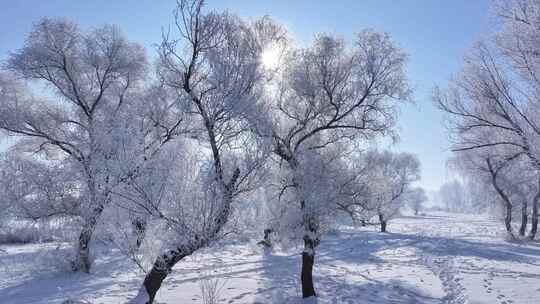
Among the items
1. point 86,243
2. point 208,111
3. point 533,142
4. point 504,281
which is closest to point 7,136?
point 86,243

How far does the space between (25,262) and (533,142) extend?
1748cm

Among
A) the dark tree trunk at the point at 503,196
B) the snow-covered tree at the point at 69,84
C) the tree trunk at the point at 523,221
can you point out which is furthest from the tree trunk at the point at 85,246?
the tree trunk at the point at 523,221

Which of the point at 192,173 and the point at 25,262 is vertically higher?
the point at 192,173

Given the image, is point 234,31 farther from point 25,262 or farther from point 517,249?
point 517,249

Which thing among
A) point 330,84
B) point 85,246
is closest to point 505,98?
point 330,84

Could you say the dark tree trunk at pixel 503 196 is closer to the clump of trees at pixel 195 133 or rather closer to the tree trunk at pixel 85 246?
the clump of trees at pixel 195 133

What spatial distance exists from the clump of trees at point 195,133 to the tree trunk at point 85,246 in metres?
0.08

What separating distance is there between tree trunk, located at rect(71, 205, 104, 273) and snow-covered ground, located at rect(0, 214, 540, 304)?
46 centimetres

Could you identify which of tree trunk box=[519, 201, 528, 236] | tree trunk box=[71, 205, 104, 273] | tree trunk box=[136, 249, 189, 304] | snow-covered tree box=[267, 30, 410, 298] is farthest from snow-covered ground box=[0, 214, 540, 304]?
tree trunk box=[519, 201, 528, 236]

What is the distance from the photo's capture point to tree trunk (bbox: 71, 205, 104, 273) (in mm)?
10066

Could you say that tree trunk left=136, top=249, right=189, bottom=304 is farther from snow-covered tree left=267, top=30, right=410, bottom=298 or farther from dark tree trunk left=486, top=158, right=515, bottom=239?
dark tree trunk left=486, top=158, right=515, bottom=239

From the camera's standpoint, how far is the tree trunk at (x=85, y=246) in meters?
10.1

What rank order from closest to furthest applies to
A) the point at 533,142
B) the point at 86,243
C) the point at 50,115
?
the point at 533,142
the point at 86,243
the point at 50,115

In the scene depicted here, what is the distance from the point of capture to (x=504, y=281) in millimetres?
11523
